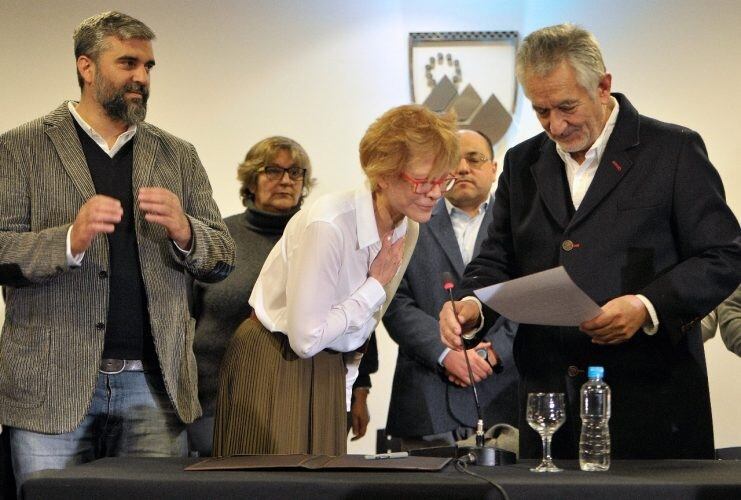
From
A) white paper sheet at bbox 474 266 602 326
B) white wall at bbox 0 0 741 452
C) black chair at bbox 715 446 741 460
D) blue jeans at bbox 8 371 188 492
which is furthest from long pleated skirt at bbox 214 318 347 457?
white wall at bbox 0 0 741 452

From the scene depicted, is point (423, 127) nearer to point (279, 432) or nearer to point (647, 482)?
point (279, 432)

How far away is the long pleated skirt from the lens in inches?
106

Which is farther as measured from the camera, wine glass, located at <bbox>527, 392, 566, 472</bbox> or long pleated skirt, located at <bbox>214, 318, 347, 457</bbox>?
long pleated skirt, located at <bbox>214, 318, 347, 457</bbox>

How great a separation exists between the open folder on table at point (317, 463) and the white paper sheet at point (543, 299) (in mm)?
371

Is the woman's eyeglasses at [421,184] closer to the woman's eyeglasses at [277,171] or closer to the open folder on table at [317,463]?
the open folder on table at [317,463]

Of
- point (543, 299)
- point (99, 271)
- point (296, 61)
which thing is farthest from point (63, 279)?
point (296, 61)

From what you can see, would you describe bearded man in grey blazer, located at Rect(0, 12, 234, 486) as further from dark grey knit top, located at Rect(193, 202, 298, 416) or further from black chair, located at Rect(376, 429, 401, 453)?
black chair, located at Rect(376, 429, 401, 453)

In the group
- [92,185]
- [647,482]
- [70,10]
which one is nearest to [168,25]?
[70,10]

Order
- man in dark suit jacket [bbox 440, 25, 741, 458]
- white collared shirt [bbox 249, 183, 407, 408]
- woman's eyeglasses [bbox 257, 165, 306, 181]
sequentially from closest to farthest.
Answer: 1. man in dark suit jacket [bbox 440, 25, 741, 458]
2. white collared shirt [bbox 249, 183, 407, 408]
3. woman's eyeglasses [bbox 257, 165, 306, 181]

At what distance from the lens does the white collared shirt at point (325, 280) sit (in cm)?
262

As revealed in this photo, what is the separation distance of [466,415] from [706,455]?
1381mm

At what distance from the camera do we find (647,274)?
2.58 m

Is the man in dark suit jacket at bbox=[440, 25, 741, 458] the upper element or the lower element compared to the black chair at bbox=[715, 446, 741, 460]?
upper

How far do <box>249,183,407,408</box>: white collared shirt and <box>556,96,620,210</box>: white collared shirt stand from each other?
1.66 ft
